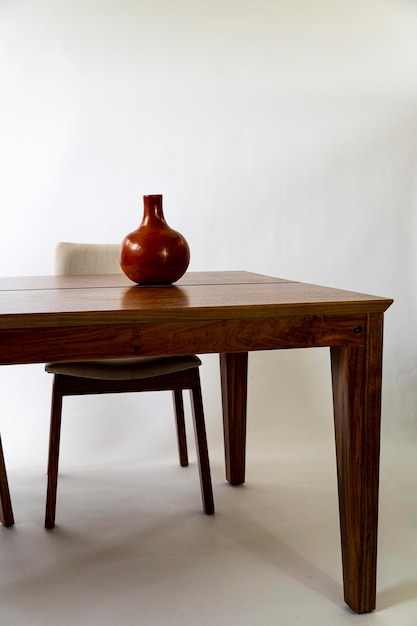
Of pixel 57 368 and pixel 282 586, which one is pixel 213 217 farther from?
pixel 282 586

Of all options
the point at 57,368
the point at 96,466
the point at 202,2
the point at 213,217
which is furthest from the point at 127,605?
the point at 202,2

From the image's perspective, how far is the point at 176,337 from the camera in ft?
4.88

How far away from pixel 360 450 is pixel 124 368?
0.79m

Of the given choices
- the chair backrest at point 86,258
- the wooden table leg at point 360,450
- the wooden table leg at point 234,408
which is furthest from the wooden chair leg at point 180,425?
the wooden table leg at point 360,450

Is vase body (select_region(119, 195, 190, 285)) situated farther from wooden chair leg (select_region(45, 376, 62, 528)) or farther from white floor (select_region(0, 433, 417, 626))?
white floor (select_region(0, 433, 417, 626))

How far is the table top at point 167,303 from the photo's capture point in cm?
143

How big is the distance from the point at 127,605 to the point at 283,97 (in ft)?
7.77

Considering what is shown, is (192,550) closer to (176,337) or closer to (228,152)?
(176,337)

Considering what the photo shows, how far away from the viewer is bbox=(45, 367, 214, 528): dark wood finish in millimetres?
2139

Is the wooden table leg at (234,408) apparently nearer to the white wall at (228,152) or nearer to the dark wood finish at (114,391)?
the dark wood finish at (114,391)

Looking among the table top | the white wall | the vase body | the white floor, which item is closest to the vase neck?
the vase body

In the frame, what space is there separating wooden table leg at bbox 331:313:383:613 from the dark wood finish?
66 centimetres

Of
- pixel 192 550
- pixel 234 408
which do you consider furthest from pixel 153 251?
pixel 192 550

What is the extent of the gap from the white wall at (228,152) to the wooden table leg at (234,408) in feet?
2.00
